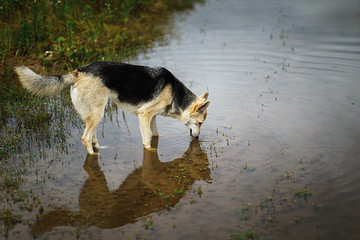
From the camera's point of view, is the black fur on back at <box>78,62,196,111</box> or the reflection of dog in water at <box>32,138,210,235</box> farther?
the black fur on back at <box>78,62,196,111</box>

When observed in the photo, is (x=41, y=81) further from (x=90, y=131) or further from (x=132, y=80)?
(x=132, y=80)

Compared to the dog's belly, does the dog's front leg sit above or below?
below

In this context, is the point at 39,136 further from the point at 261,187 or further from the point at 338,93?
the point at 338,93

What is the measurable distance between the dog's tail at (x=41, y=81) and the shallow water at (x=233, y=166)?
124 cm

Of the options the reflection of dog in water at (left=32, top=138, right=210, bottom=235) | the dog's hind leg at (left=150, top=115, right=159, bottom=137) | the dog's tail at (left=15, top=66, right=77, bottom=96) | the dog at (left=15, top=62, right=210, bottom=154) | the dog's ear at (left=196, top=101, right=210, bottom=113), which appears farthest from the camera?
the dog's hind leg at (left=150, top=115, right=159, bottom=137)

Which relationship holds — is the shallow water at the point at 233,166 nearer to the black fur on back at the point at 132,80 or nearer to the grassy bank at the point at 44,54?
the grassy bank at the point at 44,54

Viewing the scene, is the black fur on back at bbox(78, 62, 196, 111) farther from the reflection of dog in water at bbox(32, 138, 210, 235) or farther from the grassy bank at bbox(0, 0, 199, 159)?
the grassy bank at bbox(0, 0, 199, 159)

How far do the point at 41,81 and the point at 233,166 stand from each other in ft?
12.1

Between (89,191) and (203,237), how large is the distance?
219cm

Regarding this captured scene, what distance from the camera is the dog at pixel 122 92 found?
7.03 m

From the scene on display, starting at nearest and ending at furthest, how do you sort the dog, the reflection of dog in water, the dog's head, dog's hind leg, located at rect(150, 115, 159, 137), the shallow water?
the shallow water, the reflection of dog in water, the dog, the dog's head, dog's hind leg, located at rect(150, 115, 159, 137)

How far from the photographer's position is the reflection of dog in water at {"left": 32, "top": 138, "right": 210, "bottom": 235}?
5238 millimetres

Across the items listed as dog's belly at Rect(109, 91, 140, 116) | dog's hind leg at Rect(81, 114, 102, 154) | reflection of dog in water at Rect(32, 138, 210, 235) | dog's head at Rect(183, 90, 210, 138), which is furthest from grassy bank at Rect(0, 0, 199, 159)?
dog's head at Rect(183, 90, 210, 138)

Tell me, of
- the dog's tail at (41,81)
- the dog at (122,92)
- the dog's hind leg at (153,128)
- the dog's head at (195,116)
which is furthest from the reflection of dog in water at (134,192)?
the dog's tail at (41,81)
